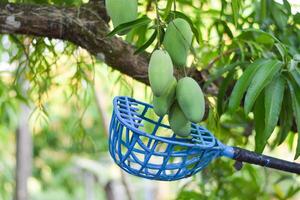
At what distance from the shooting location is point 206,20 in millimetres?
1708

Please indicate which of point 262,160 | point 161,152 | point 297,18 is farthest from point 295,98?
point 297,18

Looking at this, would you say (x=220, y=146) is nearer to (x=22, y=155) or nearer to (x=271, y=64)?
(x=271, y=64)

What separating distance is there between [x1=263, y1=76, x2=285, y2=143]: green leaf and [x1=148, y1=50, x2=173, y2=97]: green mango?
0.25 metres

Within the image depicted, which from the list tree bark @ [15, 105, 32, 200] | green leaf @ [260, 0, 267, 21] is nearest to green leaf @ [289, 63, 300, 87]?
green leaf @ [260, 0, 267, 21]

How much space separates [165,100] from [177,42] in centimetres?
7

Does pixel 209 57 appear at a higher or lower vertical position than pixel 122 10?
lower

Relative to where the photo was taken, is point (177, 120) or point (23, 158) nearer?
point (177, 120)

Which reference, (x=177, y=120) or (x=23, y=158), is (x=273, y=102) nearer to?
(x=177, y=120)

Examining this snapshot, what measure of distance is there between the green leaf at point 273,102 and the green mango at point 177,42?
214mm

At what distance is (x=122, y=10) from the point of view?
2.51ft

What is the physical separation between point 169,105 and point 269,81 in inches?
8.9

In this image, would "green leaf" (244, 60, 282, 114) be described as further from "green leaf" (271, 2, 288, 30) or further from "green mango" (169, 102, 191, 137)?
"green leaf" (271, 2, 288, 30)

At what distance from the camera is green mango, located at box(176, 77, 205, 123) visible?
0.73m

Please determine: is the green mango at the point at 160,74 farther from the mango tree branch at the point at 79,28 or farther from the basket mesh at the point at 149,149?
the mango tree branch at the point at 79,28
